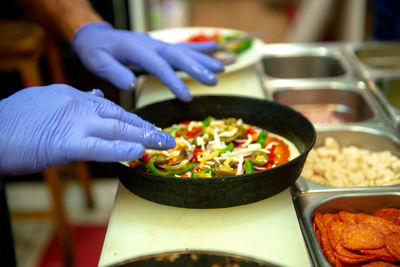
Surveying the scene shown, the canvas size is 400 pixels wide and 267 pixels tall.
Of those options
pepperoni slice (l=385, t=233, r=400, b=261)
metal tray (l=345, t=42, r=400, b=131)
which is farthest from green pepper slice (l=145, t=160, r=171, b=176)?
metal tray (l=345, t=42, r=400, b=131)

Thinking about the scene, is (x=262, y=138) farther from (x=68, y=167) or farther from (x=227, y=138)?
(x=68, y=167)

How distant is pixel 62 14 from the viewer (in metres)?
2.04

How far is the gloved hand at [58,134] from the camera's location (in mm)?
1151

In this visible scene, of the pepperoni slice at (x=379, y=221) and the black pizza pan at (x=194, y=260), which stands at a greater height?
A: the black pizza pan at (x=194, y=260)

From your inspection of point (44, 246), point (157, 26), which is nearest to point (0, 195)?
point (44, 246)

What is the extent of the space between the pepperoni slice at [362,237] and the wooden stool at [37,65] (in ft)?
6.77

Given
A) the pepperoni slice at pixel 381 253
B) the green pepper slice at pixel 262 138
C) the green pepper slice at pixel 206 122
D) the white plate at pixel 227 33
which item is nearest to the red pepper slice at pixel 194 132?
the green pepper slice at pixel 206 122

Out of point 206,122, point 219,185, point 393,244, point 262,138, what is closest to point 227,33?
point 206,122

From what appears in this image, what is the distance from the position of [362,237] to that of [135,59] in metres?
1.15

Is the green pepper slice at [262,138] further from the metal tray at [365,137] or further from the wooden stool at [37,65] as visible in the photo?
the wooden stool at [37,65]

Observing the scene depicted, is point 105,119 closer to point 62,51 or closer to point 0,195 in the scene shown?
point 0,195

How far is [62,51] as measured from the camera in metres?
3.26

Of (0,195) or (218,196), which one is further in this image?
(0,195)

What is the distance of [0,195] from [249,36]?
1.43m
